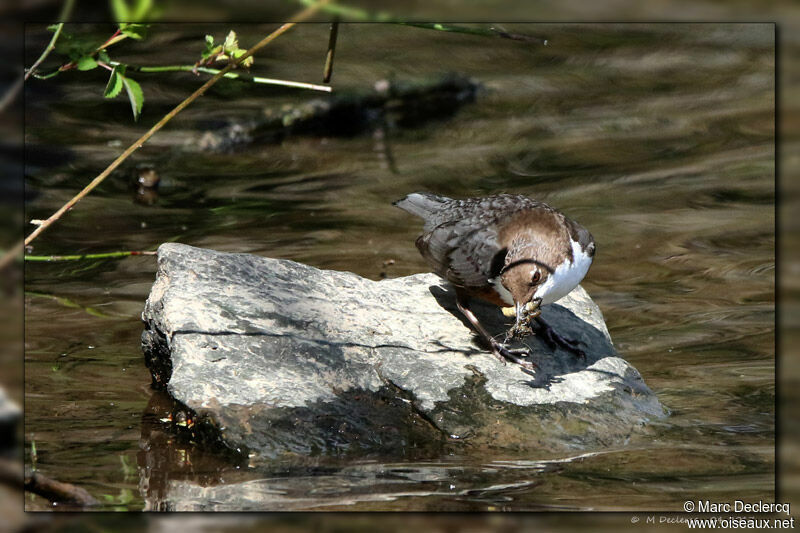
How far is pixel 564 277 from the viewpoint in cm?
366

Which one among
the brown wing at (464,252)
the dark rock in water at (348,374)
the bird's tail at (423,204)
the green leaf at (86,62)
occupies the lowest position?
the dark rock in water at (348,374)

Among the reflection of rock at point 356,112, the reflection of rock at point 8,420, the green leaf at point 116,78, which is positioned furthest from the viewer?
the reflection of rock at point 356,112

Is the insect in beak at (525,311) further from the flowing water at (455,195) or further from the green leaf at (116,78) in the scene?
the green leaf at (116,78)

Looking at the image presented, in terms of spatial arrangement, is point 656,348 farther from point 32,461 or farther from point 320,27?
point 320,27

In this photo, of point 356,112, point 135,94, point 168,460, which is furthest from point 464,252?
point 356,112

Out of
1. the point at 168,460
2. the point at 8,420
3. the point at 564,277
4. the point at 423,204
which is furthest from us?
the point at 423,204

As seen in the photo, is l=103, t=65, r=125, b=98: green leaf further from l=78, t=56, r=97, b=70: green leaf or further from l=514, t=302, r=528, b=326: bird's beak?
l=514, t=302, r=528, b=326: bird's beak

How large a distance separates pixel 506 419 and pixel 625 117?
209 inches

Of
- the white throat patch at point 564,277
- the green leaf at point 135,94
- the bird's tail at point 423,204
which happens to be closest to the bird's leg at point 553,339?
the white throat patch at point 564,277

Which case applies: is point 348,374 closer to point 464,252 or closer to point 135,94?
point 464,252

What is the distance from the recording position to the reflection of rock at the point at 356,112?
25.8ft

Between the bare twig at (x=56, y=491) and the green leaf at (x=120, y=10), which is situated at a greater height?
the green leaf at (x=120, y=10)

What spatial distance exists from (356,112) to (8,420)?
288 inches

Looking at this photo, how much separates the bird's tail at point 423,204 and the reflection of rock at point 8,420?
3.34 m
